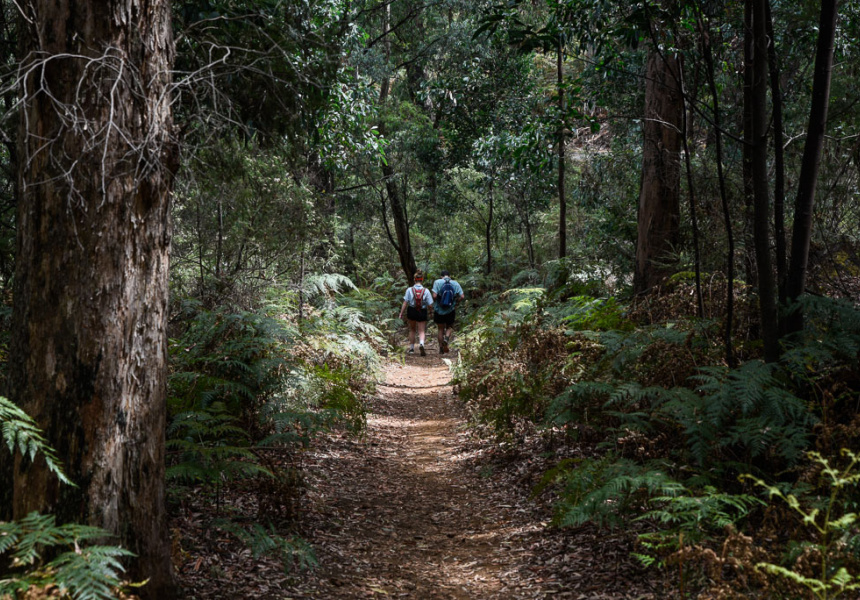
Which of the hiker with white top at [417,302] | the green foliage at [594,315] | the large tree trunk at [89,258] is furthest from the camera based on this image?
the hiker with white top at [417,302]

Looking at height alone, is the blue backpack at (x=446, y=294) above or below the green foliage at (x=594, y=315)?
above

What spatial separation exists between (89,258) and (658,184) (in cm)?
740

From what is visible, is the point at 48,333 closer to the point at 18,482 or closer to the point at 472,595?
the point at 18,482

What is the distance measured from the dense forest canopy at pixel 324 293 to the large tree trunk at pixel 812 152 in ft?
0.07

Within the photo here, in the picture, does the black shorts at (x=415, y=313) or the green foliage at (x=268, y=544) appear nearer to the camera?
the green foliage at (x=268, y=544)

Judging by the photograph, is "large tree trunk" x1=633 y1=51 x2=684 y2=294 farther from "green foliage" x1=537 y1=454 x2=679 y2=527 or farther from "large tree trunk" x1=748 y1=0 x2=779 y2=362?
"green foliage" x1=537 y1=454 x2=679 y2=527

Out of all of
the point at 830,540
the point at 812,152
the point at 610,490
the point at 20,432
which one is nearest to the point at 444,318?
the point at 812,152

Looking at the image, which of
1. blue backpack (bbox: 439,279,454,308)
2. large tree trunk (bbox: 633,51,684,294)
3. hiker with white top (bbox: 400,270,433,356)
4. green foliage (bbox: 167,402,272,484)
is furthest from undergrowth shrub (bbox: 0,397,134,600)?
blue backpack (bbox: 439,279,454,308)

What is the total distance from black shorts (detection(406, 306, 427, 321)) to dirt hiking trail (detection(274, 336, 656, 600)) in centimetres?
664

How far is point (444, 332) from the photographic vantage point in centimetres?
1490

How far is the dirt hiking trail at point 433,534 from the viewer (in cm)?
393

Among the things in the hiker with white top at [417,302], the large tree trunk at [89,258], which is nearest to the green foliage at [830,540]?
the large tree trunk at [89,258]

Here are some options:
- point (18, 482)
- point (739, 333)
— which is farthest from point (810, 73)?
point (18, 482)

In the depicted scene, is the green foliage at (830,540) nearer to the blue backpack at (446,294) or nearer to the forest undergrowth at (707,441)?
the forest undergrowth at (707,441)
